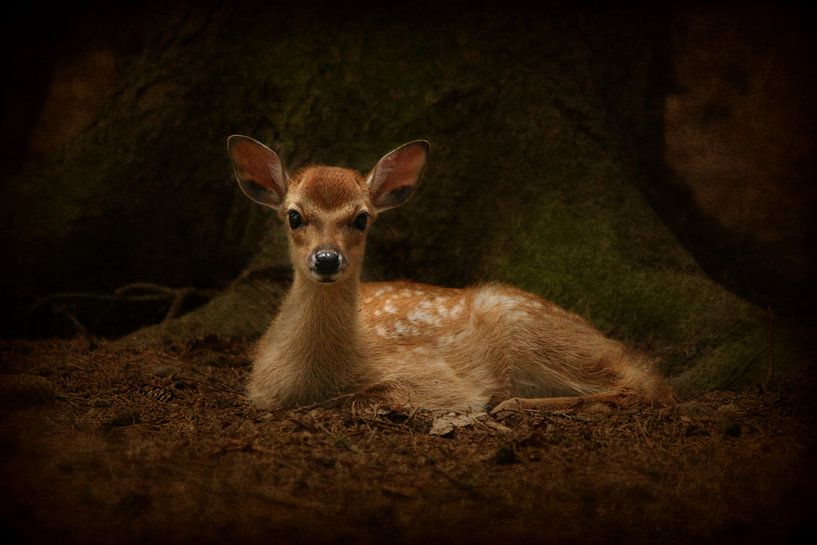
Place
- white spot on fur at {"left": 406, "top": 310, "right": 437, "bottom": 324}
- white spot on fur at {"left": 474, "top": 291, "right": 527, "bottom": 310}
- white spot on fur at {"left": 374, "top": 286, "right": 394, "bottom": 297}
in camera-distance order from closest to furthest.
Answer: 1. white spot on fur at {"left": 474, "top": 291, "right": 527, "bottom": 310}
2. white spot on fur at {"left": 406, "top": 310, "right": 437, "bottom": 324}
3. white spot on fur at {"left": 374, "top": 286, "right": 394, "bottom": 297}

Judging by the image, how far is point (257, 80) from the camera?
20.7 feet

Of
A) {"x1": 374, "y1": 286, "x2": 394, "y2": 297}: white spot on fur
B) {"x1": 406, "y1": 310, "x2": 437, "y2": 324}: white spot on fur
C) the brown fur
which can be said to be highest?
the brown fur

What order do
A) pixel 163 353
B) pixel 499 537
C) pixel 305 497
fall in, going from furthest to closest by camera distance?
pixel 163 353 → pixel 305 497 → pixel 499 537

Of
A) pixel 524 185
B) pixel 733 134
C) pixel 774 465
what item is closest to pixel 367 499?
pixel 774 465

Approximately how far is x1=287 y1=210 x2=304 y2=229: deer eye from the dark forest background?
68.2 inches

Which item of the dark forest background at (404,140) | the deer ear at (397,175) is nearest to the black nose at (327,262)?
the deer ear at (397,175)

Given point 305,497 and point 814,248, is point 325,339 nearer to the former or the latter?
point 305,497

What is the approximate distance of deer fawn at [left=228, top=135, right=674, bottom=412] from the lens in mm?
4574

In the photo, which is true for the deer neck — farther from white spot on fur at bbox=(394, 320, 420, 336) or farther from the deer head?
white spot on fur at bbox=(394, 320, 420, 336)

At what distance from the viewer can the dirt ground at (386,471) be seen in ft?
9.87

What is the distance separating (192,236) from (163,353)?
118 cm

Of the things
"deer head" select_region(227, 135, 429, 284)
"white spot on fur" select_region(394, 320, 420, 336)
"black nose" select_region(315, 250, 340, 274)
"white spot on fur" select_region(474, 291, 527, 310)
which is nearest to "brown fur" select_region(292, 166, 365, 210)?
"deer head" select_region(227, 135, 429, 284)

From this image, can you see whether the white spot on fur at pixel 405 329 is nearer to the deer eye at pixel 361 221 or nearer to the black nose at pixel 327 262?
the deer eye at pixel 361 221


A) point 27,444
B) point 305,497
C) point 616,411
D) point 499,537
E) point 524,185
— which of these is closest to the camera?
point 499,537
